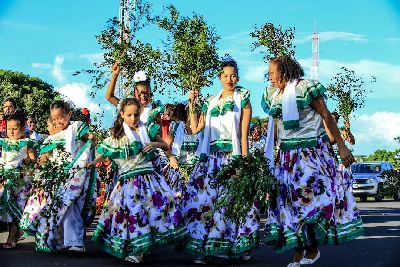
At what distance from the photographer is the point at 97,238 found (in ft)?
27.8

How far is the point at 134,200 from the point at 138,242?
45 centimetres

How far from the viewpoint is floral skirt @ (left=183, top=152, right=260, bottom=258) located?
8242mm

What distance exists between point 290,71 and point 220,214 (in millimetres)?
1701

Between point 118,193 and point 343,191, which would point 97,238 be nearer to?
point 118,193

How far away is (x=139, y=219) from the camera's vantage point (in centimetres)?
834

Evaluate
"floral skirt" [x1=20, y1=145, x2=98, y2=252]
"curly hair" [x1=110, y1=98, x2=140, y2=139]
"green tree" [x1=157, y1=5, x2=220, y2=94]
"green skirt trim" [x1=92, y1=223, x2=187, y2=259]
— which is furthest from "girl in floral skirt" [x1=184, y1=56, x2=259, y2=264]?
"green tree" [x1=157, y1=5, x2=220, y2=94]

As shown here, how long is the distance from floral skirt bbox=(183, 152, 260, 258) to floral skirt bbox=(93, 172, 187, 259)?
167 mm

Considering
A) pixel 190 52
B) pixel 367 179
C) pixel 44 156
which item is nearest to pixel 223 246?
pixel 44 156

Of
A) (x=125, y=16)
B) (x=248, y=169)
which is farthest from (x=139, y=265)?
(x=125, y=16)

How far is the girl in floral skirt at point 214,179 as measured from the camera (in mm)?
8281

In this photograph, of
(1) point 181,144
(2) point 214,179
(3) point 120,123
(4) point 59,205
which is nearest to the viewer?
(2) point 214,179

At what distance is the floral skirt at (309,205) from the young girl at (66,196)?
2636mm

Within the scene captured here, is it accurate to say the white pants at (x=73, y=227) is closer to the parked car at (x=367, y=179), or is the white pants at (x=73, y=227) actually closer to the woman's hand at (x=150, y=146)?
the woman's hand at (x=150, y=146)

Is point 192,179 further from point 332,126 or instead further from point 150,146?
point 332,126
